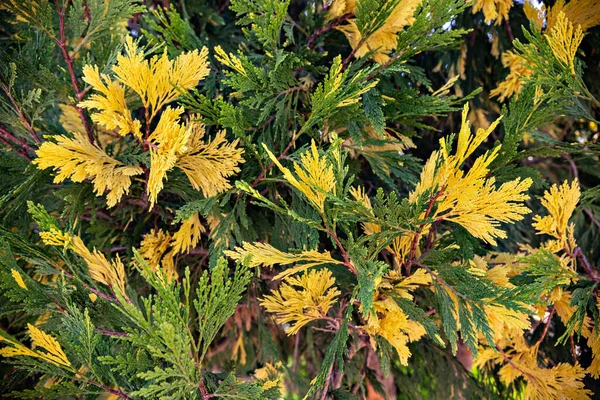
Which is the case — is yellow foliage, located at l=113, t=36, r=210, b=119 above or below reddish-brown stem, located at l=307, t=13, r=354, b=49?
below

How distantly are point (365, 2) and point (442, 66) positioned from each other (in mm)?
1137

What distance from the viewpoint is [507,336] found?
1.51 metres

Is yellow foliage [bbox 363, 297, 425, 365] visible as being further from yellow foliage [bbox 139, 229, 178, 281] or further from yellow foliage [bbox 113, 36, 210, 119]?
yellow foliage [bbox 113, 36, 210, 119]

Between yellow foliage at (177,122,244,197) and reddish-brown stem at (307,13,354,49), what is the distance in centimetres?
45

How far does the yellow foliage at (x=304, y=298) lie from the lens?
128 centimetres

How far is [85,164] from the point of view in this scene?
1.19 m

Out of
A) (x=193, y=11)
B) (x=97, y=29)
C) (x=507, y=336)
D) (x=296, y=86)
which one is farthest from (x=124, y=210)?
(x=507, y=336)

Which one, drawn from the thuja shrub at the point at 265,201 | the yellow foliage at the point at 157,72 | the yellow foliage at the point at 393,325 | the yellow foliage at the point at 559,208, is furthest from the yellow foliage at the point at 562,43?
the yellow foliage at the point at 157,72

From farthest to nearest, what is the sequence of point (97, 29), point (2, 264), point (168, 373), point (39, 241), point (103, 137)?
point (103, 137), point (39, 241), point (97, 29), point (2, 264), point (168, 373)

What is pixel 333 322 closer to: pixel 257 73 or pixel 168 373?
pixel 168 373

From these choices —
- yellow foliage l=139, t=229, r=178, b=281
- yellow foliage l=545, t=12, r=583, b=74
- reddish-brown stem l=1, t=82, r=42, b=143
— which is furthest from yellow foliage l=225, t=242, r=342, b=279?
yellow foliage l=545, t=12, r=583, b=74

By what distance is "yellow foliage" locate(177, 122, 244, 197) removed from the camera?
1.26 meters

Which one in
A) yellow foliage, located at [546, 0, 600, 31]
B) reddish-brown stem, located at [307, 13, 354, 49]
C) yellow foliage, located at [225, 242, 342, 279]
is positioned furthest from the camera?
→ yellow foliage, located at [546, 0, 600, 31]

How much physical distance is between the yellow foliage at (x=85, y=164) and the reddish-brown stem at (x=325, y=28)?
25.1 inches
